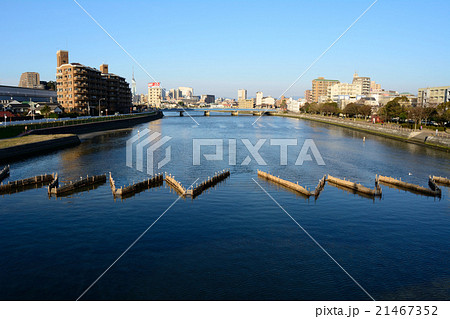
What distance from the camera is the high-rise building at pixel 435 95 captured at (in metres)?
162

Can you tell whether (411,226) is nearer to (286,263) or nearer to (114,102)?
(286,263)

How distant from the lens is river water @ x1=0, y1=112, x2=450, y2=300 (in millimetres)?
22375

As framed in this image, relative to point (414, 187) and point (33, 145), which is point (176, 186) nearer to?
point (414, 187)

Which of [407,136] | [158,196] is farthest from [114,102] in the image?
[158,196]

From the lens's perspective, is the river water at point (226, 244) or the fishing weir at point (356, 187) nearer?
the river water at point (226, 244)

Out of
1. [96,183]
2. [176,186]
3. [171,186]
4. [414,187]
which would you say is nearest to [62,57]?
[96,183]

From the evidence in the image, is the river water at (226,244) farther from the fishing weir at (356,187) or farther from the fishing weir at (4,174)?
the fishing weir at (356,187)

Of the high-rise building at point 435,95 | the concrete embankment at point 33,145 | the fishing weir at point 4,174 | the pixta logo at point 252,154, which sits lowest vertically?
the fishing weir at point 4,174

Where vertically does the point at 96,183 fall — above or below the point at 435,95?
below

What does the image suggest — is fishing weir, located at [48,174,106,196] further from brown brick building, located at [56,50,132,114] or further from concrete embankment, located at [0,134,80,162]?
brown brick building, located at [56,50,132,114]

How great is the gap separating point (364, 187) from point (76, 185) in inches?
1496

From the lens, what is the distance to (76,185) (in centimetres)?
4609

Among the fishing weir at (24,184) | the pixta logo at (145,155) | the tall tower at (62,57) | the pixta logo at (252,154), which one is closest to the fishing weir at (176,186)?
the pixta logo at (145,155)
